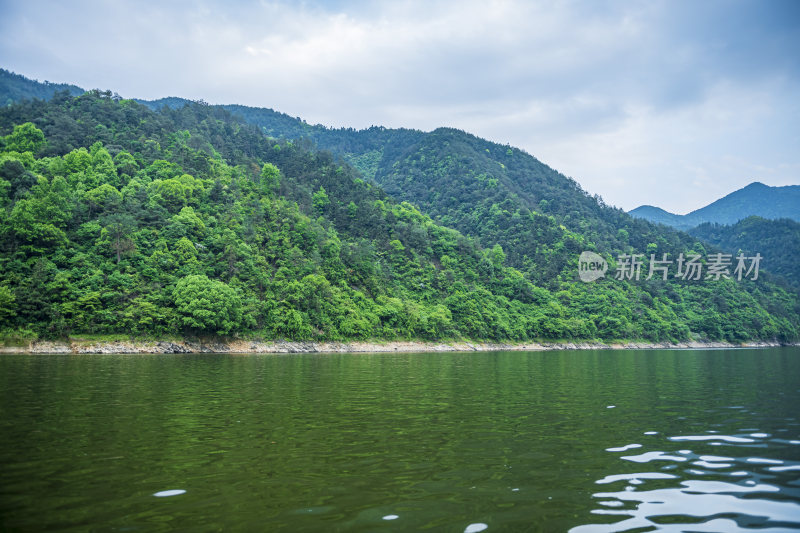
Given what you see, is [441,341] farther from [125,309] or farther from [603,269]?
[603,269]

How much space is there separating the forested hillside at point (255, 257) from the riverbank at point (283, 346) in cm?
220

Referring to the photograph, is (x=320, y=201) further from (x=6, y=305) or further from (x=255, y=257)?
(x=6, y=305)

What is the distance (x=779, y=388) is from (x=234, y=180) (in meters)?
127

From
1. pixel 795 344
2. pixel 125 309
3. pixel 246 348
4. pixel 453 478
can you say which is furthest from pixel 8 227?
pixel 795 344

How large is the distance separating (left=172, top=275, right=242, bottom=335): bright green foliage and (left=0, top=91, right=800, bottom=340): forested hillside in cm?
29

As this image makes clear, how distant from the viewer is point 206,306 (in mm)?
77750

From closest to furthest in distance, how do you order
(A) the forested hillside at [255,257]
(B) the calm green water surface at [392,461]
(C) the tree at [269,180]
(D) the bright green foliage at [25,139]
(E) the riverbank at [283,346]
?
(B) the calm green water surface at [392,461] < (E) the riverbank at [283,346] < (A) the forested hillside at [255,257] < (D) the bright green foliage at [25,139] < (C) the tree at [269,180]

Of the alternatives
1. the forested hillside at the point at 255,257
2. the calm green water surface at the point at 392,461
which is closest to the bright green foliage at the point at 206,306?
the forested hillside at the point at 255,257

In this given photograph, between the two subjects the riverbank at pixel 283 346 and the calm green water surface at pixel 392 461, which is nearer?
the calm green water surface at pixel 392 461

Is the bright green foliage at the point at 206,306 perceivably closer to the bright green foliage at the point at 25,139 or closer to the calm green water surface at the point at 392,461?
the calm green water surface at the point at 392,461

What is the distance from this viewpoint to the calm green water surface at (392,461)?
32.2ft

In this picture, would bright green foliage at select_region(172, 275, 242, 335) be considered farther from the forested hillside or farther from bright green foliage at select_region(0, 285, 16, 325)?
bright green foliage at select_region(0, 285, 16, 325)

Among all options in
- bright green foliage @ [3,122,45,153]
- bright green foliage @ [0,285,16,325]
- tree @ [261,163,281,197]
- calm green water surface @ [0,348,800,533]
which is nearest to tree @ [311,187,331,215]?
tree @ [261,163,281,197]

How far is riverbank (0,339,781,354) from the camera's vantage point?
67438mm
